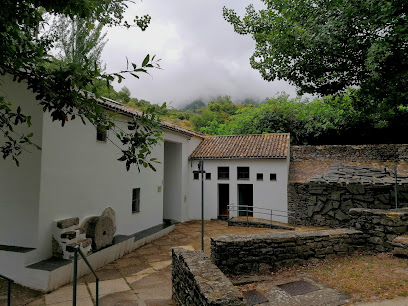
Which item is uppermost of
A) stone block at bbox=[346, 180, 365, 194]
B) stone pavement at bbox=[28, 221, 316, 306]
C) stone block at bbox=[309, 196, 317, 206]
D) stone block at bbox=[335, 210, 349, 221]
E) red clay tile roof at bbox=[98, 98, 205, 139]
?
red clay tile roof at bbox=[98, 98, 205, 139]

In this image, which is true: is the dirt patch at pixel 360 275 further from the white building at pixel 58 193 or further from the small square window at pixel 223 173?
the small square window at pixel 223 173

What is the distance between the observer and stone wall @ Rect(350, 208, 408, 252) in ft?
21.1

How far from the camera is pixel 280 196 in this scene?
535 inches

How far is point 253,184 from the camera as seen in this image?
555 inches

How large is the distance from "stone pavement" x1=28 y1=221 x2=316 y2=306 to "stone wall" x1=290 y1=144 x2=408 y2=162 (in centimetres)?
952

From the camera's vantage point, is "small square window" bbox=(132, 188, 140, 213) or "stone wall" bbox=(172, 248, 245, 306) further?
"small square window" bbox=(132, 188, 140, 213)

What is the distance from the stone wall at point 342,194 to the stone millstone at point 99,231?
9249mm

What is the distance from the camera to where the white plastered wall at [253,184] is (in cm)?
1357

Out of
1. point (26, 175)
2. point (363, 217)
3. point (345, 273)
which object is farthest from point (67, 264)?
point (363, 217)

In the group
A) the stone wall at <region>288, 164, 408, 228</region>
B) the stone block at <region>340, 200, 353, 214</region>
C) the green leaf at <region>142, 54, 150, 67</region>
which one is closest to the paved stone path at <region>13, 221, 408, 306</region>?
the green leaf at <region>142, 54, 150, 67</region>

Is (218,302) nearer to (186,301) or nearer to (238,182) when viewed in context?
(186,301)

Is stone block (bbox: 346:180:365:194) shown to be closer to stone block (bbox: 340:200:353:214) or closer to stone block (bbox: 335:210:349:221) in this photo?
stone block (bbox: 340:200:353:214)

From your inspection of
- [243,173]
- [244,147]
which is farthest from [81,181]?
[244,147]

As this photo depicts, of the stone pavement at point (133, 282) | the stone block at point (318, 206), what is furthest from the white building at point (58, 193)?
the stone block at point (318, 206)
